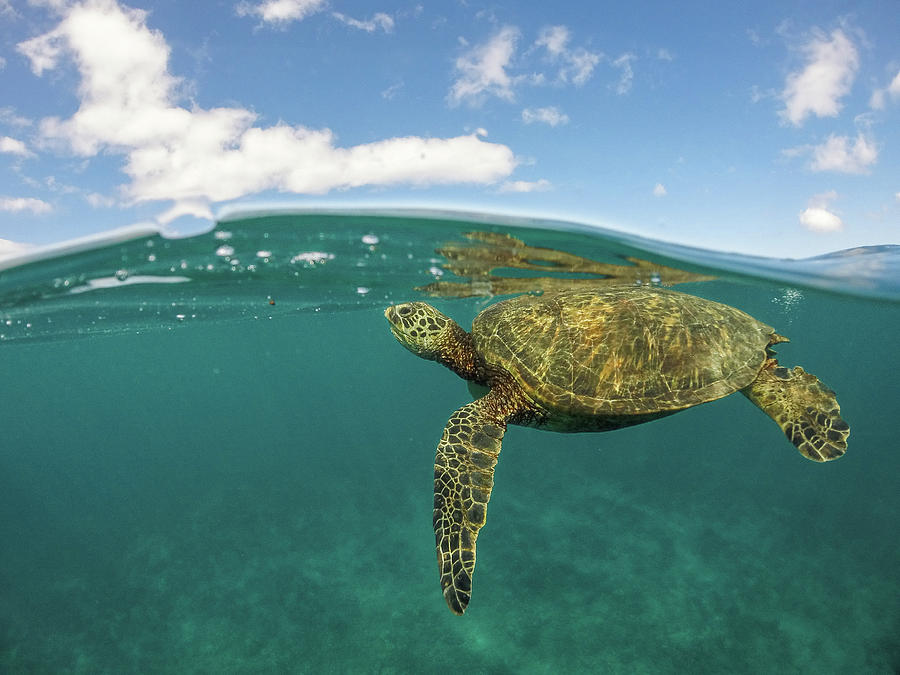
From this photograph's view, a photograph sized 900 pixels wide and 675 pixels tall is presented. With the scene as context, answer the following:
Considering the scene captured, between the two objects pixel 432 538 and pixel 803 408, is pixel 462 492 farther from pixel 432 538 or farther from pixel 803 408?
pixel 432 538

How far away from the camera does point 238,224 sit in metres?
7.91

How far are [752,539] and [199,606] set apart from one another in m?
15.1

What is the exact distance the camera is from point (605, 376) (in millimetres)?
Result: 5598

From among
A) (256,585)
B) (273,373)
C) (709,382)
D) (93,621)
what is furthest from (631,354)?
(273,373)

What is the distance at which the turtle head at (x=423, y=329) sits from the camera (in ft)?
21.3

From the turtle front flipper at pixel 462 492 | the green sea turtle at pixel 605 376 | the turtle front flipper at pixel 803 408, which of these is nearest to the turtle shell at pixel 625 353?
the green sea turtle at pixel 605 376

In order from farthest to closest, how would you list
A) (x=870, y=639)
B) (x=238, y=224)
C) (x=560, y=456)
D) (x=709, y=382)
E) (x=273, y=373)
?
(x=273, y=373), (x=560, y=456), (x=870, y=639), (x=238, y=224), (x=709, y=382)

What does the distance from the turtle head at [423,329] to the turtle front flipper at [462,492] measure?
122cm

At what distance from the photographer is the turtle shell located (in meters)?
5.51

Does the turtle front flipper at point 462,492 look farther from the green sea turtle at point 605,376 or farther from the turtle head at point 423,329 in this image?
the turtle head at point 423,329

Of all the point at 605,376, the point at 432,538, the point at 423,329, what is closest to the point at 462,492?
the point at 605,376

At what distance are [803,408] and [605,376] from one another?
2.49 metres

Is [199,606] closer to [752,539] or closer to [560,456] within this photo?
[560,456]

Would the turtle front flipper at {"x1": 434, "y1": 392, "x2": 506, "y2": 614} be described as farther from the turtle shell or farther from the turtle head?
the turtle head
